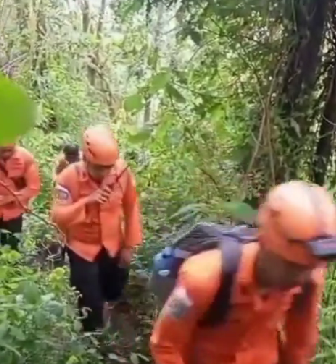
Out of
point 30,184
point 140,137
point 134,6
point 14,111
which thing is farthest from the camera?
point 30,184

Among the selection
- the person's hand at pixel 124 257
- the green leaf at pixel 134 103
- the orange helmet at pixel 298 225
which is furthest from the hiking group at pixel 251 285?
the person's hand at pixel 124 257

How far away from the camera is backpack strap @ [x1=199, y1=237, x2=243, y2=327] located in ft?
7.36

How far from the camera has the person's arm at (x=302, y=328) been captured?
2.56 metres

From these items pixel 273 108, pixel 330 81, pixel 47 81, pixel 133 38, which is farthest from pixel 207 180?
pixel 47 81

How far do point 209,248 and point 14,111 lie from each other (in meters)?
1.99

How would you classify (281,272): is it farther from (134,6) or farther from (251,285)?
(134,6)

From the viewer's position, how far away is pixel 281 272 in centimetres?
221

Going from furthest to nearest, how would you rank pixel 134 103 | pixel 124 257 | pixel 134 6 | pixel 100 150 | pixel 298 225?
pixel 134 6 < pixel 124 257 < pixel 100 150 < pixel 134 103 < pixel 298 225

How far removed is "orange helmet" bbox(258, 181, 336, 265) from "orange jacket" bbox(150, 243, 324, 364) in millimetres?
138

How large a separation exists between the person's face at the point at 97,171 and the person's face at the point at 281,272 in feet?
8.94

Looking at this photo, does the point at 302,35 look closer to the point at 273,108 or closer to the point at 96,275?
the point at 273,108

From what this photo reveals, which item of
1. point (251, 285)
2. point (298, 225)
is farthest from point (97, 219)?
point (298, 225)

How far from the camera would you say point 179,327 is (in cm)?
236

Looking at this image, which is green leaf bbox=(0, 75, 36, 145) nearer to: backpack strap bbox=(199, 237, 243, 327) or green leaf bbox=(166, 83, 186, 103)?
backpack strap bbox=(199, 237, 243, 327)
